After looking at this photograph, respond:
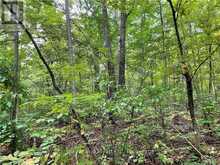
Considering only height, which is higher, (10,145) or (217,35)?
(217,35)

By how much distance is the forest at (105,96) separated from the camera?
251 cm

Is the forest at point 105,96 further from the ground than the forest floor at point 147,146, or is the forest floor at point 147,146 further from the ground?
the forest at point 105,96

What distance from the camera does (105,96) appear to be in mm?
4309

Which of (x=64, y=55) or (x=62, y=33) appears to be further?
(x=64, y=55)

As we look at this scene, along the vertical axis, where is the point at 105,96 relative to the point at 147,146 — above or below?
above

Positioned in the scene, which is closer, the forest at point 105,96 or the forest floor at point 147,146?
the forest at point 105,96

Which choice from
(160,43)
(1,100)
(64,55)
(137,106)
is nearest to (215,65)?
(160,43)

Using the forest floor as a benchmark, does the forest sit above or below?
above

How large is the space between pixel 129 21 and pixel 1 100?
605cm

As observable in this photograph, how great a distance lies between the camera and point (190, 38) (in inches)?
204

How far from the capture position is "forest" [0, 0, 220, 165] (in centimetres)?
251

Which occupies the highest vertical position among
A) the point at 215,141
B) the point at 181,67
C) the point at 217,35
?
the point at 217,35

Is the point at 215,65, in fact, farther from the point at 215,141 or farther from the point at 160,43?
the point at 215,141

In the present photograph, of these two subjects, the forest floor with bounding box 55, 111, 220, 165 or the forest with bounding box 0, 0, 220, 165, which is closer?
the forest with bounding box 0, 0, 220, 165
